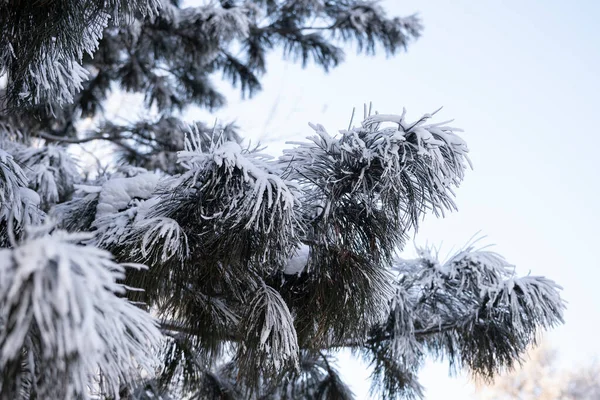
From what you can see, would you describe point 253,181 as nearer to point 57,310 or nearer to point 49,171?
point 57,310

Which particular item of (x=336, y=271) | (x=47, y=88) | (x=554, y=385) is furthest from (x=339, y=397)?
(x=554, y=385)

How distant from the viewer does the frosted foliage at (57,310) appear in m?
0.58

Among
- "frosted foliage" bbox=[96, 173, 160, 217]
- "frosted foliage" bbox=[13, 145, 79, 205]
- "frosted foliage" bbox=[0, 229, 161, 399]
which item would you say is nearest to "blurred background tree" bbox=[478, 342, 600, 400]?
"frosted foliage" bbox=[13, 145, 79, 205]

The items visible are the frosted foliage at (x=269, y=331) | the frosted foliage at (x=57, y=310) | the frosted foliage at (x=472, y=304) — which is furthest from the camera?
the frosted foliage at (x=472, y=304)

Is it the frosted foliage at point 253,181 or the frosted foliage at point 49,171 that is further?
the frosted foliage at point 49,171

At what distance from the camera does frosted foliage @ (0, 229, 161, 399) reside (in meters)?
0.58

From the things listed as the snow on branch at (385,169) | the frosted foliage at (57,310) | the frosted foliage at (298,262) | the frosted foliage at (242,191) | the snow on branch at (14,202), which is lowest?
the frosted foliage at (57,310)

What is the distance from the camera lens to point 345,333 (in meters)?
1.45

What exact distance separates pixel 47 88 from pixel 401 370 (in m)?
1.41

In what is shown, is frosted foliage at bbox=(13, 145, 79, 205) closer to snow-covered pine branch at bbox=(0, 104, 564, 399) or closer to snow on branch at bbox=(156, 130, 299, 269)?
snow-covered pine branch at bbox=(0, 104, 564, 399)

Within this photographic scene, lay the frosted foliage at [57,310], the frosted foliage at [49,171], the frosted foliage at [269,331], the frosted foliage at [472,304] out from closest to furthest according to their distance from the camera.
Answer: the frosted foliage at [57,310] → the frosted foliage at [269,331] → the frosted foliage at [472,304] → the frosted foliage at [49,171]

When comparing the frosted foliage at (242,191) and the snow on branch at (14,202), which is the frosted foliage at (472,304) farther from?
the snow on branch at (14,202)

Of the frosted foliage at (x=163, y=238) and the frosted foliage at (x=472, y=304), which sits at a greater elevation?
the frosted foliage at (x=472, y=304)

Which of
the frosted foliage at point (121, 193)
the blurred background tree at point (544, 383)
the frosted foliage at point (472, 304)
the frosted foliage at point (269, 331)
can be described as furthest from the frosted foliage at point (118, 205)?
the blurred background tree at point (544, 383)
